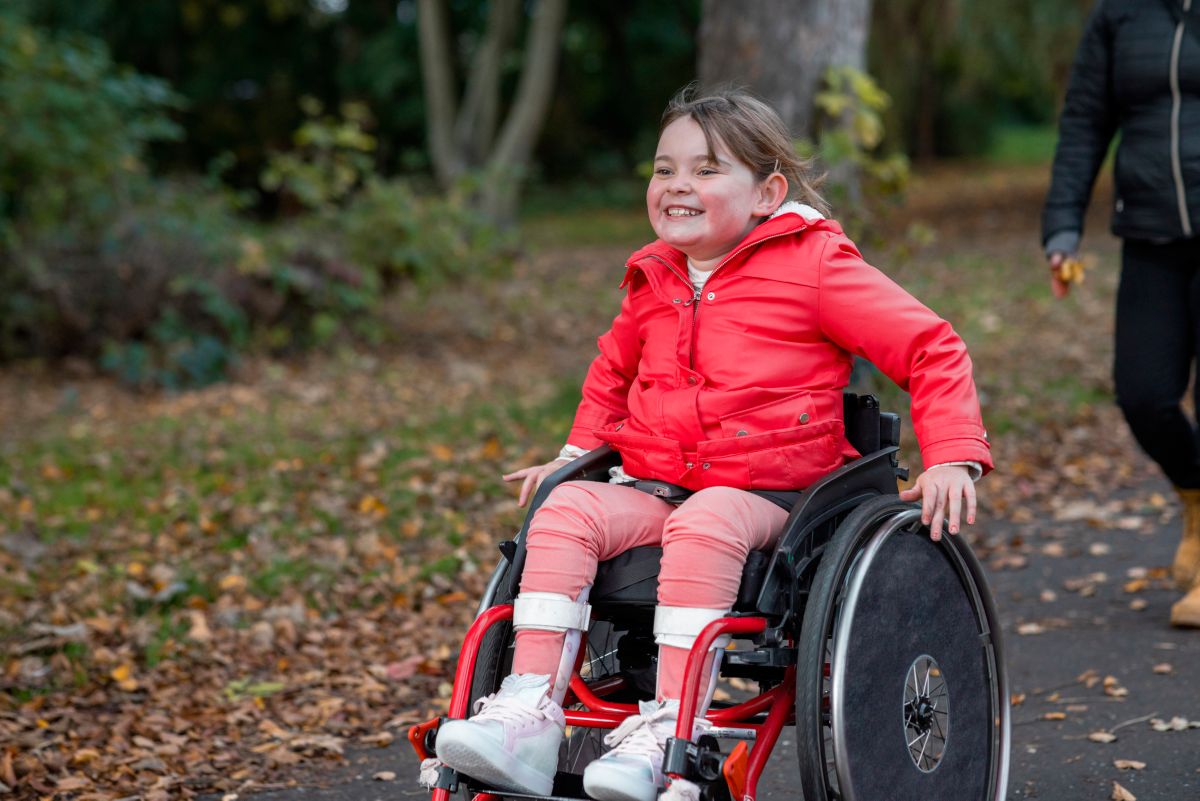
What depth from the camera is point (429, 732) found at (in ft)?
8.27

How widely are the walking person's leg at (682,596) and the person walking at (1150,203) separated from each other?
6.78 feet

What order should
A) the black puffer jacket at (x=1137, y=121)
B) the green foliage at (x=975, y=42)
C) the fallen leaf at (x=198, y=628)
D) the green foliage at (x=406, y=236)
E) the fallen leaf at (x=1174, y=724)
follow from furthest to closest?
the green foliage at (x=975, y=42) → the green foliage at (x=406, y=236) → the fallen leaf at (x=198, y=628) → the black puffer jacket at (x=1137, y=121) → the fallen leaf at (x=1174, y=724)

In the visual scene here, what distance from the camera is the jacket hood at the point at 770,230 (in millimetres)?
2746

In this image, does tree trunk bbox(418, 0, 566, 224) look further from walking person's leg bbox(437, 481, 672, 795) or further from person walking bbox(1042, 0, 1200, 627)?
walking person's leg bbox(437, 481, 672, 795)

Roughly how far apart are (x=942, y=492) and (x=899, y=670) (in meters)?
0.33

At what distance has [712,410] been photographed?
2.69 meters

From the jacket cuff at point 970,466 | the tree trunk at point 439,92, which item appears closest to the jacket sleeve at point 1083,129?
the jacket cuff at point 970,466

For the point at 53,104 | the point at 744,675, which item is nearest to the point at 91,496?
the point at 53,104

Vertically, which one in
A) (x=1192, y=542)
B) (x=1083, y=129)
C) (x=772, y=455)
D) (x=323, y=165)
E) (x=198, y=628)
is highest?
(x=1083, y=129)

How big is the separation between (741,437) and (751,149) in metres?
0.59

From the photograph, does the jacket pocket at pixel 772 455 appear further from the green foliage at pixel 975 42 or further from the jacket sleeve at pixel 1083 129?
the green foliage at pixel 975 42

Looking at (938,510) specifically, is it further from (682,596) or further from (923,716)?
(682,596)

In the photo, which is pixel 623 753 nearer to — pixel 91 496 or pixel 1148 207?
pixel 1148 207

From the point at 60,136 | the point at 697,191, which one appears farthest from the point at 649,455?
the point at 60,136
